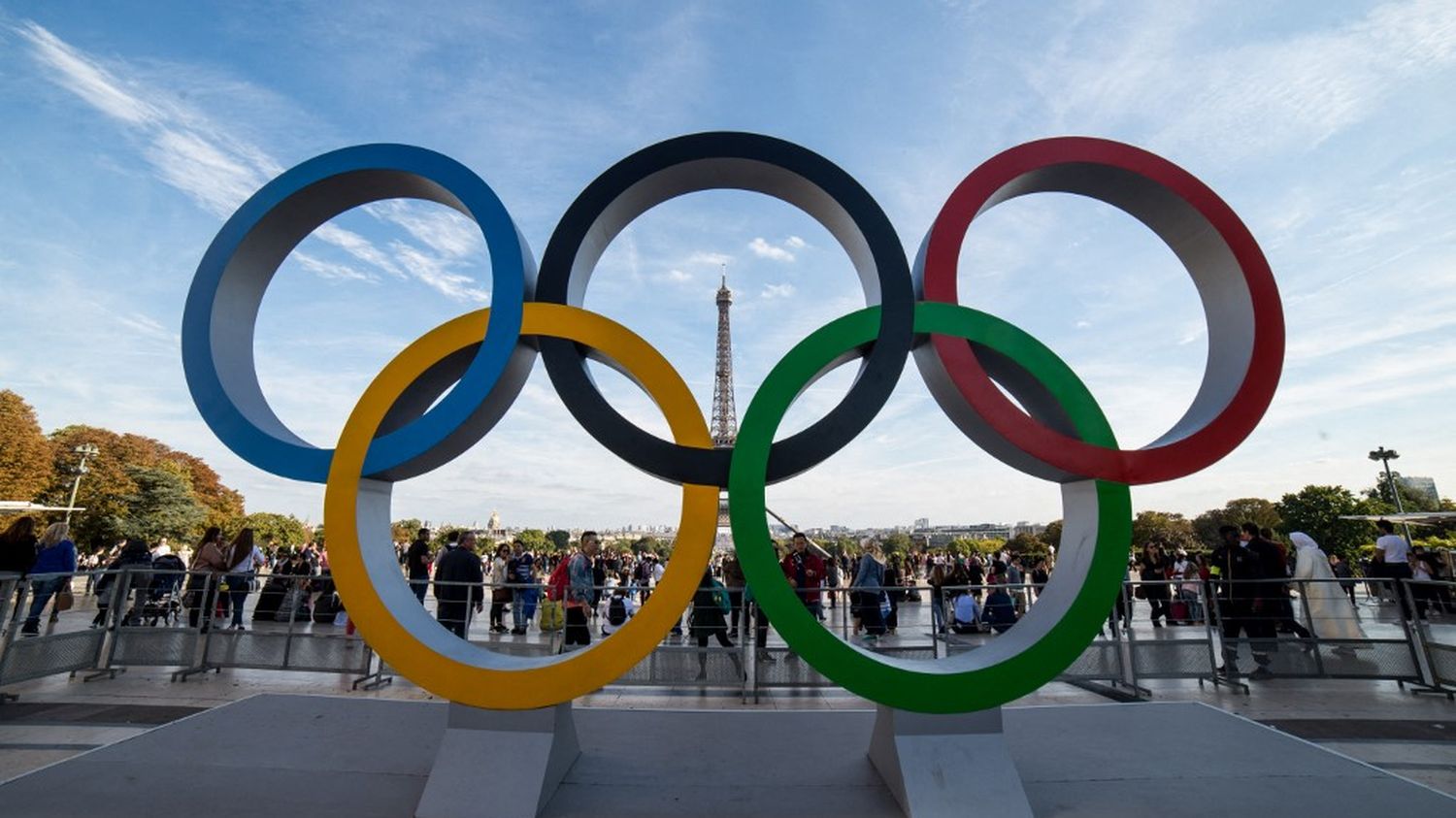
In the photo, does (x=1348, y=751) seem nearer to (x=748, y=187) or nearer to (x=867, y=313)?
(x=867, y=313)

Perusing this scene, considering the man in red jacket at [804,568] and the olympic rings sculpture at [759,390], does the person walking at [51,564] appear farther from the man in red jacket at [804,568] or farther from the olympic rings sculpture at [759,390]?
the man in red jacket at [804,568]

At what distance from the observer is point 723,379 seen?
78250mm

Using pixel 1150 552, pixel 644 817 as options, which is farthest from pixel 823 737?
pixel 1150 552

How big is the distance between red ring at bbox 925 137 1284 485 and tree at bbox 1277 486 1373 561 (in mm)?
50607

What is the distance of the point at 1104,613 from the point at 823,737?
278 centimetres

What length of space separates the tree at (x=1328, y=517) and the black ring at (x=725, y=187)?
52.7 m

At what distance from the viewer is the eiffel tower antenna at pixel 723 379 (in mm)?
75188

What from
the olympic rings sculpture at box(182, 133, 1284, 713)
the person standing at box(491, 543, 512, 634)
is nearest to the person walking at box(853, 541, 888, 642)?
the olympic rings sculpture at box(182, 133, 1284, 713)

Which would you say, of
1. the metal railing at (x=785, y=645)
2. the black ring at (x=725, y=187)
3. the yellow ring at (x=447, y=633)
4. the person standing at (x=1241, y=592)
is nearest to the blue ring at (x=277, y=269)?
the yellow ring at (x=447, y=633)

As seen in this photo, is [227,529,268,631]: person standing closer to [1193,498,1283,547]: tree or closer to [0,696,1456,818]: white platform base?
[0,696,1456,818]: white platform base

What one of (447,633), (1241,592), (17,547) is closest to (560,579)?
(447,633)

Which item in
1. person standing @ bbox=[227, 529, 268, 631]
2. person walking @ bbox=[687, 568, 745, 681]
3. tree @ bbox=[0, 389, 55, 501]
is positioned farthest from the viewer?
Answer: tree @ bbox=[0, 389, 55, 501]

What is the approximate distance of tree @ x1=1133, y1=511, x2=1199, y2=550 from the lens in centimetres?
5897

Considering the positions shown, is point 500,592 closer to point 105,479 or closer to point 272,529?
point 105,479
